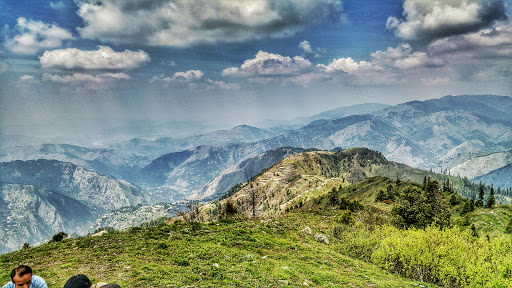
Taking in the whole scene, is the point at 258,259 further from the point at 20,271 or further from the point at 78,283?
the point at 20,271

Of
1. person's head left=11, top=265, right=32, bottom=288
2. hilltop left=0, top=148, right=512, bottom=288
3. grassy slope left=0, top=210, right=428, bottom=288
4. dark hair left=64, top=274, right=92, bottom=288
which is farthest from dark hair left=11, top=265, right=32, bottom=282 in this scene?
hilltop left=0, top=148, right=512, bottom=288

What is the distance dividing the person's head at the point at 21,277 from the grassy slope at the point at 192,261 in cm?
1085

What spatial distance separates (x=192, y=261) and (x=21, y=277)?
1767cm

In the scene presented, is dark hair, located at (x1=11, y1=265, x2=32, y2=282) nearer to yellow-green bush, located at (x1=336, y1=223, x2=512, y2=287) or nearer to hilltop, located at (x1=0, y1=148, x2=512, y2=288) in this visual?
hilltop, located at (x1=0, y1=148, x2=512, y2=288)

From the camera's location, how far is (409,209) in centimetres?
6844

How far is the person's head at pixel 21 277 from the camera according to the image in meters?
11.1

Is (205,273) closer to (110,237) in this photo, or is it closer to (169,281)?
(169,281)

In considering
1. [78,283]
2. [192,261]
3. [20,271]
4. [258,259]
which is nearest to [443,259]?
[258,259]

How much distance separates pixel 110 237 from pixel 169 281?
737 inches

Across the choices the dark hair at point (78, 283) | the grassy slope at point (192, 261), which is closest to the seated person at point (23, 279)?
the dark hair at point (78, 283)

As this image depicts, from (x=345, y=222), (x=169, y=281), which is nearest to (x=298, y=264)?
(x=169, y=281)

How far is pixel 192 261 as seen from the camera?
27234mm

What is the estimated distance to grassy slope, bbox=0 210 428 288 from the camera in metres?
23.3

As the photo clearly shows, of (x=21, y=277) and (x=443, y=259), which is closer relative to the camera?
(x=21, y=277)
